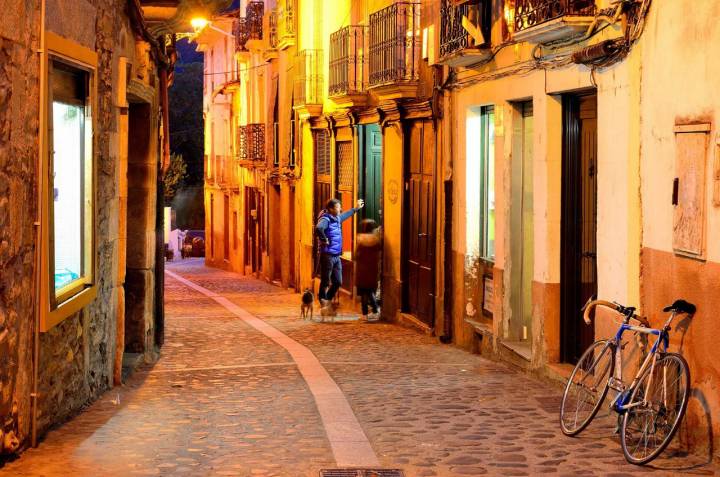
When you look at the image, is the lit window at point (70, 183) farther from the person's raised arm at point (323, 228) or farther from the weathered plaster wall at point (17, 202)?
the person's raised arm at point (323, 228)

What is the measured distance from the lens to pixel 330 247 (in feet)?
65.5

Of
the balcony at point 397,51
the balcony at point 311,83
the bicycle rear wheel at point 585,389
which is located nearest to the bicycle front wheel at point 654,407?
the bicycle rear wheel at point 585,389

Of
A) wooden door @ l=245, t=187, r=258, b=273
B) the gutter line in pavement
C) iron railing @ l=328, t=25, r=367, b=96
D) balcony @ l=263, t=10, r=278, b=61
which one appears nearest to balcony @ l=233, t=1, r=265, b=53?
balcony @ l=263, t=10, r=278, b=61

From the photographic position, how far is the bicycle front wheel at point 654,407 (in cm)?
796

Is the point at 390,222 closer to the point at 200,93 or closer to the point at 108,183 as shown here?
the point at 108,183

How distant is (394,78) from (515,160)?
4.94 metres

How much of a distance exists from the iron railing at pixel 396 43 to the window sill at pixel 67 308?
841 centimetres

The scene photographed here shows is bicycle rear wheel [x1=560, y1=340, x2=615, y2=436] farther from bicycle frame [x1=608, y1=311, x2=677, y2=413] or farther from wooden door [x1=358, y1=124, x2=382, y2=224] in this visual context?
wooden door [x1=358, y1=124, x2=382, y2=224]

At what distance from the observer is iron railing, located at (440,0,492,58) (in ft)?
46.6

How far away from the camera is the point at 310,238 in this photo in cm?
2622

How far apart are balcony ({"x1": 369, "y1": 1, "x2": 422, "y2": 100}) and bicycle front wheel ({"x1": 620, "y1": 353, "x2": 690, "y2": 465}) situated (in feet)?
32.3

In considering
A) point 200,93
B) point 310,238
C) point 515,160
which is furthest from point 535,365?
point 200,93

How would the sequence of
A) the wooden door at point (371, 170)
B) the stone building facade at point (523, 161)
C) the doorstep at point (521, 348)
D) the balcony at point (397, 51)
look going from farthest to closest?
1. the wooden door at point (371, 170)
2. the balcony at point (397, 51)
3. the doorstep at point (521, 348)
4. the stone building facade at point (523, 161)

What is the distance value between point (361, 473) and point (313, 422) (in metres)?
1.76
